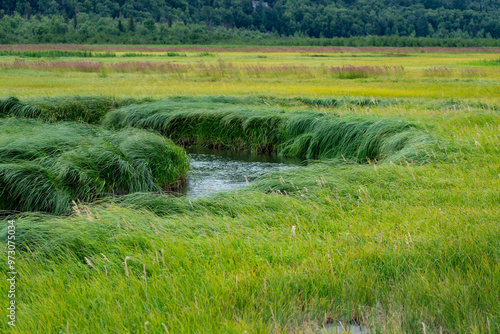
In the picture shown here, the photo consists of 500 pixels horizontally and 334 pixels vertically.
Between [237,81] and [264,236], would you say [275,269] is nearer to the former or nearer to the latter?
[264,236]

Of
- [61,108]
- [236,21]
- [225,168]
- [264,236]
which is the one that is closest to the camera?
[264,236]

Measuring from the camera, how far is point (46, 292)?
437 centimetres

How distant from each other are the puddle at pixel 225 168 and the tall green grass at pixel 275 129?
54 centimetres

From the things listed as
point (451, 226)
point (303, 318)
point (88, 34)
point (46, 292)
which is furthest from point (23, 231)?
point (88, 34)

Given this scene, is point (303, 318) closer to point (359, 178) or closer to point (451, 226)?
point (451, 226)

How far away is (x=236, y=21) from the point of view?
172 meters

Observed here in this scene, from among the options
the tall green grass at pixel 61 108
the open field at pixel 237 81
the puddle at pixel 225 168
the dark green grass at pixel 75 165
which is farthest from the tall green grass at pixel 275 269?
the open field at pixel 237 81

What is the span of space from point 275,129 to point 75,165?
7.49 m

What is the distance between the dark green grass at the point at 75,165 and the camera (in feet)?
30.1

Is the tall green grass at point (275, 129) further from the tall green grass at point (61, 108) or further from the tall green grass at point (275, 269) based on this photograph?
the tall green grass at point (275, 269)

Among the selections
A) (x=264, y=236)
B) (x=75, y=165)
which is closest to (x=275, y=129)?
(x=75, y=165)

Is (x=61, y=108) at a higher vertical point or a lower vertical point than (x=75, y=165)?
lower

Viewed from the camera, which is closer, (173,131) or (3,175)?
(3,175)

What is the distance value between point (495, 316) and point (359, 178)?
4934 millimetres
